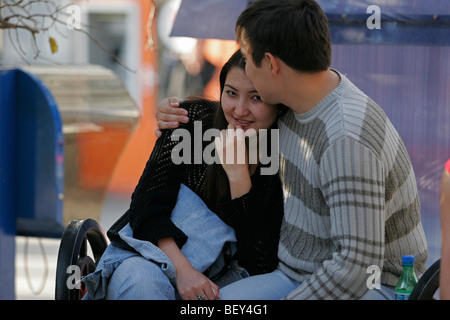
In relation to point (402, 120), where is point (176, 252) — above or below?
below

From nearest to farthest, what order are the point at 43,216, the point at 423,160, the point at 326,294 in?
the point at 326,294
the point at 423,160
the point at 43,216

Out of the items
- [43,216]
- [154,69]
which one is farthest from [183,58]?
[43,216]

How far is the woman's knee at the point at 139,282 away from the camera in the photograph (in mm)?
2162

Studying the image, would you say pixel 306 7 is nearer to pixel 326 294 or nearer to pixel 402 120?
pixel 326 294

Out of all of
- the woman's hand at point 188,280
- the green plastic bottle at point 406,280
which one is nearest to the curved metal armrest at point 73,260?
the woman's hand at point 188,280

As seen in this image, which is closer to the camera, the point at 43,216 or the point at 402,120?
the point at 402,120

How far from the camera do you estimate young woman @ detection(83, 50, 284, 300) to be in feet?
7.36

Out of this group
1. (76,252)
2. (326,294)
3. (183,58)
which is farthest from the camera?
(183,58)

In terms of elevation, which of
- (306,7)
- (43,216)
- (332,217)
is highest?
(306,7)

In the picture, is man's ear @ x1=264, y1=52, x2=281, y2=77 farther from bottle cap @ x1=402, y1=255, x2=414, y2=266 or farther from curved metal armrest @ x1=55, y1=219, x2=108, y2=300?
curved metal armrest @ x1=55, y1=219, x2=108, y2=300

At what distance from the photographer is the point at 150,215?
2.38m

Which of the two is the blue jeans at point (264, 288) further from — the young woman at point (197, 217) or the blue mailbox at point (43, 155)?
the blue mailbox at point (43, 155)

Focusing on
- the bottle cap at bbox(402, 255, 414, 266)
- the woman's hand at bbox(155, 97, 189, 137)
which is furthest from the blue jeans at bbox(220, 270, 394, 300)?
the woman's hand at bbox(155, 97, 189, 137)

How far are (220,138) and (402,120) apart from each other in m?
1.16
